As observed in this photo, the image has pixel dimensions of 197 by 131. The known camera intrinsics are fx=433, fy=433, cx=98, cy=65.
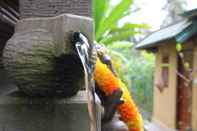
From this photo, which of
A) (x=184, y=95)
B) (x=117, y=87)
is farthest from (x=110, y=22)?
(x=117, y=87)

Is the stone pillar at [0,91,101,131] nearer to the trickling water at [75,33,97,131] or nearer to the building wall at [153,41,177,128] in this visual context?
the trickling water at [75,33,97,131]

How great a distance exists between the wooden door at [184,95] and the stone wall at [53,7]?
8.83 m

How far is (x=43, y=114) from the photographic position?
211 cm

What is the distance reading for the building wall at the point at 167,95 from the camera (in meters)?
12.7

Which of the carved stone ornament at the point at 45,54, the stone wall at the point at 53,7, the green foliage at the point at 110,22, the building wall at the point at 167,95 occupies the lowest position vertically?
the building wall at the point at 167,95

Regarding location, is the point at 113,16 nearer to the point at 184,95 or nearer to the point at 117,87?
the point at 184,95

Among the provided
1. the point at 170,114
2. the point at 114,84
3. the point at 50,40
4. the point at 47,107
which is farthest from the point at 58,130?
the point at 170,114

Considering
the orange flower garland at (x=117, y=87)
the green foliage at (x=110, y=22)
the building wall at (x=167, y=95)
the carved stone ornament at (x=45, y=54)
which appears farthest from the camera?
the building wall at (x=167, y=95)

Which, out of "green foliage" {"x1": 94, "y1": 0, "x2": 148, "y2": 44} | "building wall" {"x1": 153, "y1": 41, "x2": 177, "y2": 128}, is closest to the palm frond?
"green foliage" {"x1": 94, "y1": 0, "x2": 148, "y2": 44}

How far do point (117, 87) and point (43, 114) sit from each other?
0.65m

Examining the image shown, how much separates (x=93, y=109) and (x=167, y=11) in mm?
29050

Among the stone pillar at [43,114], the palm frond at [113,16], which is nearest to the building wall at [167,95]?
the palm frond at [113,16]

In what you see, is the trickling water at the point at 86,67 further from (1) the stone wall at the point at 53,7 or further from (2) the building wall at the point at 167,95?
(2) the building wall at the point at 167,95

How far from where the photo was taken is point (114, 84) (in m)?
2.64
